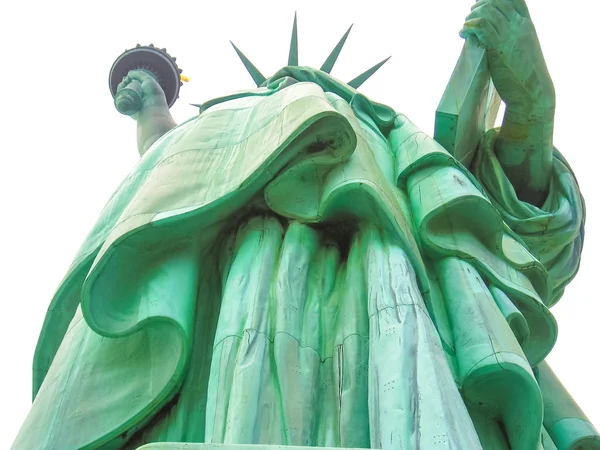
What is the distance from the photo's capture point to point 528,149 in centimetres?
644

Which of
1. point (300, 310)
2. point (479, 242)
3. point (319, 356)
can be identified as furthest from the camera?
point (479, 242)

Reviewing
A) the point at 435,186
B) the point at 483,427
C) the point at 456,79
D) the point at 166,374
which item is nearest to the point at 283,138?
the point at 435,186

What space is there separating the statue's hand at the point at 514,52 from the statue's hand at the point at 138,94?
9.86ft

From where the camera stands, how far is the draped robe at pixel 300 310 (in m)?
3.63

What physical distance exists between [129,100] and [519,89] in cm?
336

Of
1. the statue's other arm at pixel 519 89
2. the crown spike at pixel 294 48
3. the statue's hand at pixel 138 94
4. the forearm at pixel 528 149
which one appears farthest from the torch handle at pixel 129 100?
the forearm at pixel 528 149

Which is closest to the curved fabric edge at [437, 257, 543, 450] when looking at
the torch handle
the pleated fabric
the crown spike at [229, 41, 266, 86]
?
the pleated fabric

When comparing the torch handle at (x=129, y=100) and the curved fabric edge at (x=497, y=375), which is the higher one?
the torch handle at (x=129, y=100)

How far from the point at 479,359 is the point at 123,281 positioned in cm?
164

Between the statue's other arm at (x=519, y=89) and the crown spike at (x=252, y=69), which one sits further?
the crown spike at (x=252, y=69)

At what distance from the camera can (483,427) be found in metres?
4.14

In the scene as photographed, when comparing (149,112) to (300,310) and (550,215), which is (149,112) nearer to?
(550,215)

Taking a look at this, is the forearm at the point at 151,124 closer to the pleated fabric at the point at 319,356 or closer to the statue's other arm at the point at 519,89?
the statue's other arm at the point at 519,89

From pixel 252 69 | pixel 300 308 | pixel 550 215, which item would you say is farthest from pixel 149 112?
pixel 300 308
